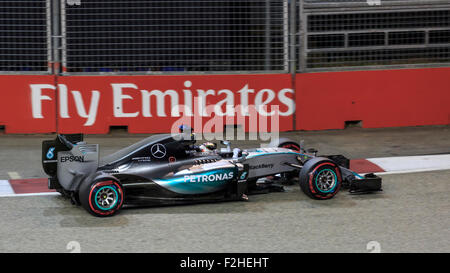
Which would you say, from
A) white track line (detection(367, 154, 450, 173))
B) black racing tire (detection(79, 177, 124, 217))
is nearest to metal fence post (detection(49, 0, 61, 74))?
black racing tire (detection(79, 177, 124, 217))

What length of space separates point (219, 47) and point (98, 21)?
7.21ft

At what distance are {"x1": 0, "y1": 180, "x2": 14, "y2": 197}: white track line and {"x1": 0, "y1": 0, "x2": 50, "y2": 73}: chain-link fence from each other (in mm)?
3266

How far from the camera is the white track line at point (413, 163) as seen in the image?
32.2 ft

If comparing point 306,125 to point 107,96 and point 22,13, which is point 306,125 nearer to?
point 107,96

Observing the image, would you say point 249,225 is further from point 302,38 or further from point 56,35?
point 56,35

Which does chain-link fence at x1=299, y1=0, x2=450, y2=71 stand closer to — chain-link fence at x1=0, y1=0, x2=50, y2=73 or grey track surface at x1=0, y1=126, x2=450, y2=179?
grey track surface at x1=0, y1=126, x2=450, y2=179

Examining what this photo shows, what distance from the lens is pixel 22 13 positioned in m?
11.7

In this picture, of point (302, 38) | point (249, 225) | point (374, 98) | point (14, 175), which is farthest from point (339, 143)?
point (14, 175)

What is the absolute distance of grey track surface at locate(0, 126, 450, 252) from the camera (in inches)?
254

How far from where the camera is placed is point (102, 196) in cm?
725

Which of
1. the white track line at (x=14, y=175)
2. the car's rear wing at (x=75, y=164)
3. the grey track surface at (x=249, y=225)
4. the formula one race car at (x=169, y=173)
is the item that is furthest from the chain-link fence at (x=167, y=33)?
the car's rear wing at (x=75, y=164)

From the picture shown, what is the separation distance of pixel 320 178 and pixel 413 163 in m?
2.71

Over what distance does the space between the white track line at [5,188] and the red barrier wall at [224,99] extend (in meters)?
2.91

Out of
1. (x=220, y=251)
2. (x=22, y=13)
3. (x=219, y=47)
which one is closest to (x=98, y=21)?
(x=22, y=13)
